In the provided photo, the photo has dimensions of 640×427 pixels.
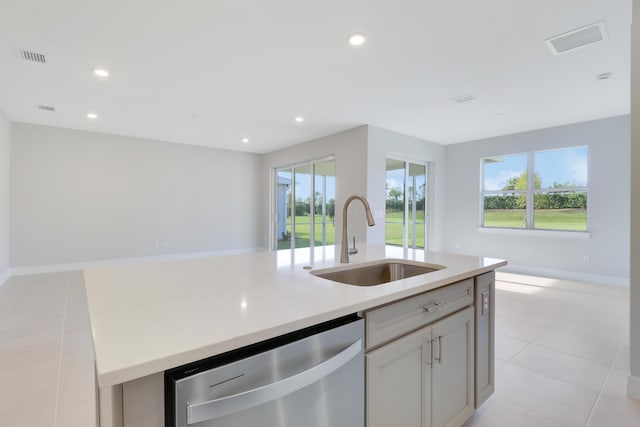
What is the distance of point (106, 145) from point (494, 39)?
6495 millimetres

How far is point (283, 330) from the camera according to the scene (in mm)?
863

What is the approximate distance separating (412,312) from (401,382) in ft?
0.92

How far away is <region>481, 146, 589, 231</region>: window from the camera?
207 inches

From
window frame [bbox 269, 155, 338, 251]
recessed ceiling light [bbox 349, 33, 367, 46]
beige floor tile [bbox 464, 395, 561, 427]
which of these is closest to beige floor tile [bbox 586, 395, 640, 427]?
beige floor tile [bbox 464, 395, 561, 427]

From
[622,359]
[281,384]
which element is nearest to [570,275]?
[622,359]

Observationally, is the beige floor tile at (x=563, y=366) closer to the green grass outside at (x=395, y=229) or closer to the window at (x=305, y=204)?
the green grass outside at (x=395, y=229)

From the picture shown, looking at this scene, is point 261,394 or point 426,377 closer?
point 261,394

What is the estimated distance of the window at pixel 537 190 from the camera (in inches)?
207

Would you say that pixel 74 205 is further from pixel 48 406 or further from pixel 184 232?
pixel 48 406

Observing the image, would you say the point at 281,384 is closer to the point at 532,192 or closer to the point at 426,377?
the point at 426,377

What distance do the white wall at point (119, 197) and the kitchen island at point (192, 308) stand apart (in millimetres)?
5341

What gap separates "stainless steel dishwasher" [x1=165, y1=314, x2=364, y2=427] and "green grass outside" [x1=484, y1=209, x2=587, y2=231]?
593cm

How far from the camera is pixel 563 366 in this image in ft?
7.93

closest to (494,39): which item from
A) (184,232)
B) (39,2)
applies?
(39,2)
